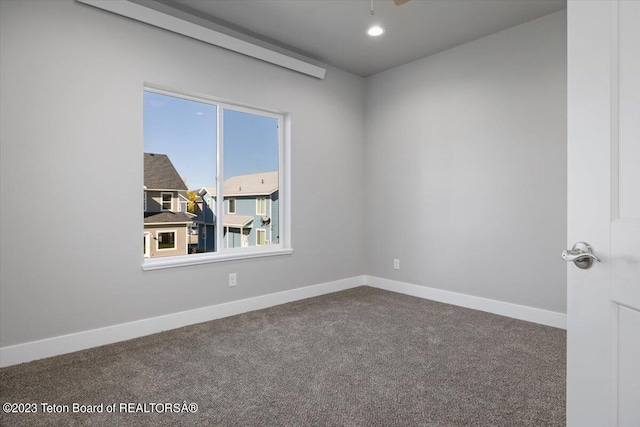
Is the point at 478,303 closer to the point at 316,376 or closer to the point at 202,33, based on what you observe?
the point at 316,376

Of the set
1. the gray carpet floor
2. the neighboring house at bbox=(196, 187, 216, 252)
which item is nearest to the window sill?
the neighboring house at bbox=(196, 187, 216, 252)

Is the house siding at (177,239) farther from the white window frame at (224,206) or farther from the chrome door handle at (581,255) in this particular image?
the chrome door handle at (581,255)

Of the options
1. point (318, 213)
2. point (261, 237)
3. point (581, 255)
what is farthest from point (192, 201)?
point (581, 255)

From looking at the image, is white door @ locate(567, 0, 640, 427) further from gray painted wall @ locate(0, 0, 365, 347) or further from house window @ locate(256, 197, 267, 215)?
house window @ locate(256, 197, 267, 215)

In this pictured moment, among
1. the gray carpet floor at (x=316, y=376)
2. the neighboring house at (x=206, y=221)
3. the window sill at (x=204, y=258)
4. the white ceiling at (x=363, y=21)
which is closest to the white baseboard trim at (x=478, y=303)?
the gray carpet floor at (x=316, y=376)

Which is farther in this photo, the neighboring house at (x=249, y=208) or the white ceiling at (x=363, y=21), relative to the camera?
the neighboring house at (x=249, y=208)

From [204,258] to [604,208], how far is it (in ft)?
9.84

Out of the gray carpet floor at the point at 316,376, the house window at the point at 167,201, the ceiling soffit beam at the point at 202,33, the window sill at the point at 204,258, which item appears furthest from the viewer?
the house window at the point at 167,201

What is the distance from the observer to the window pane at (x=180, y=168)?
3098 mm

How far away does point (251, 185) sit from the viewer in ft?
12.5

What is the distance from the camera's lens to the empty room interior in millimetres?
927

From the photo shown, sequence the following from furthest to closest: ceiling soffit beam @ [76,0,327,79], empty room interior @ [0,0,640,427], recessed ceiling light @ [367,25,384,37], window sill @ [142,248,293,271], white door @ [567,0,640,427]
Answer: recessed ceiling light @ [367,25,384,37] < window sill @ [142,248,293,271] < ceiling soffit beam @ [76,0,327,79] < empty room interior @ [0,0,640,427] < white door @ [567,0,640,427]

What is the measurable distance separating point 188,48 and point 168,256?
1833 mm

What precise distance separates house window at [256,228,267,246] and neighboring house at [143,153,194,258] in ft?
2.41
